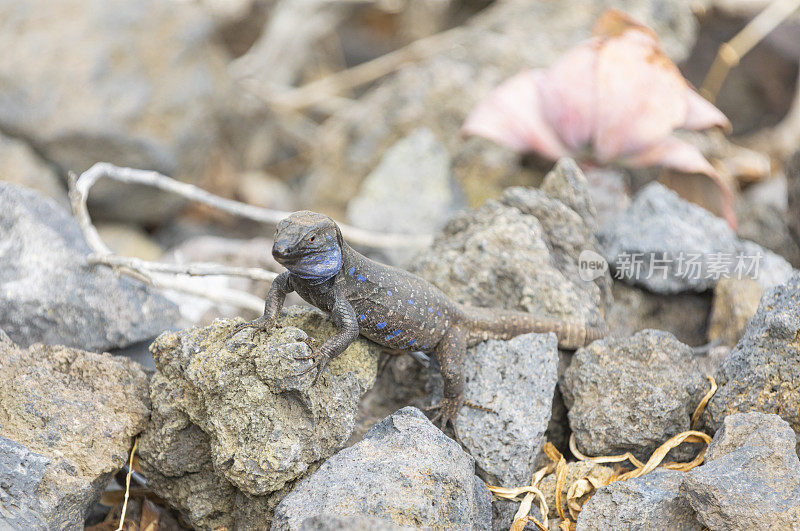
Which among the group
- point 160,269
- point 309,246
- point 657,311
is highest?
point 309,246

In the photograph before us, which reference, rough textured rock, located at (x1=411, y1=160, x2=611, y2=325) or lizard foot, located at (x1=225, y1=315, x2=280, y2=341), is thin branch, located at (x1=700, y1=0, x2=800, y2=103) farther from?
lizard foot, located at (x1=225, y1=315, x2=280, y2=341)

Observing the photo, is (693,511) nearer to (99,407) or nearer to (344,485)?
(344,485)

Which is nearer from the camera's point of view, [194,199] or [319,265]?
[319,265]

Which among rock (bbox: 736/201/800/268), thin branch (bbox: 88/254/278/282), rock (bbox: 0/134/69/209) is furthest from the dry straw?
rock (bbox: 0/134/69/209)

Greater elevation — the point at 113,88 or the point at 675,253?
the point at 675,253

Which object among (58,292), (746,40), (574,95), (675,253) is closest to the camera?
(58,292)

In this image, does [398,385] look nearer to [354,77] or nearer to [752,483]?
[752,483]

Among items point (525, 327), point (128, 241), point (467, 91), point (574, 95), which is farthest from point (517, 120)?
point (128, 241)
